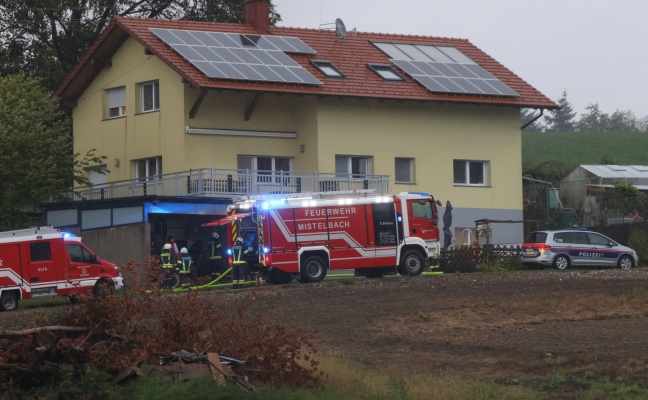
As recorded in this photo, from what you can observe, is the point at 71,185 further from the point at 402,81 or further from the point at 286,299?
the point at 286,299

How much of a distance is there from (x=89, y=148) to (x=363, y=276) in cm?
1520

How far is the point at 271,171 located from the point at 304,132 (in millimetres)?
3445

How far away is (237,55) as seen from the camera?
147 ft

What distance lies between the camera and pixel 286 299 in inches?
1197

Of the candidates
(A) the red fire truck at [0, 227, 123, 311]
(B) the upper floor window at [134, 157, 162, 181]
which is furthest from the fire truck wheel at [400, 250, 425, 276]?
(B) the upper floor window at [134, 157, 162, 181]

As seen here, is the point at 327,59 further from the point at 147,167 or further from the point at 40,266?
the point at 40,266

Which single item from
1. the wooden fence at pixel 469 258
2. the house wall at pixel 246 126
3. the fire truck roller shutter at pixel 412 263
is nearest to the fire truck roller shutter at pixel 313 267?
the fire truck roller shutter at pixel 412 263

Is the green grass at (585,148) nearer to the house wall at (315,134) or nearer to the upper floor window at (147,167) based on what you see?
the house wall at (315,134)

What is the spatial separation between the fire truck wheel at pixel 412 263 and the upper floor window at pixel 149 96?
1270 cm

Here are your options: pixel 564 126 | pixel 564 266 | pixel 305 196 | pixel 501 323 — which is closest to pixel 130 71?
pixel 305 196

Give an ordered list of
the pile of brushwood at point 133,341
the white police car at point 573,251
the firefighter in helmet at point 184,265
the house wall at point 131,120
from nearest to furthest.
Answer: the pile of brushwood at point 133,341, the firefighter in helmet at point 184,265, the white police car at point 573,251, the house wall at point 131,120

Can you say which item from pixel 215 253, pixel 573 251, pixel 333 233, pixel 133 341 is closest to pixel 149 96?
pixel 215 253

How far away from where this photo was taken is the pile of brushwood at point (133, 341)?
51.7 ft

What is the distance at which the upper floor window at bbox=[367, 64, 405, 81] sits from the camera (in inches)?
1877
